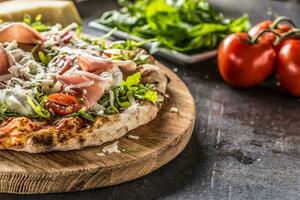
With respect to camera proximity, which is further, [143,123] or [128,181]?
[143,123]

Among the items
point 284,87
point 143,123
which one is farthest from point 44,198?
point 284,87

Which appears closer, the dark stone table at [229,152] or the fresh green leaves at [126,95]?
the dark stone table at [229,152]

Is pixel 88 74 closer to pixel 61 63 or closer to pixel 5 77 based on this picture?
pixel 61 63

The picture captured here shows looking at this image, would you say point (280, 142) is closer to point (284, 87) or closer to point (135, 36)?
point (284, 87)

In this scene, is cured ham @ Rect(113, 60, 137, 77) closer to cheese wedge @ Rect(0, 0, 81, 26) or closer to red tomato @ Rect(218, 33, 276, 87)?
red tomato @ Rect(218, 33, 276, 87)

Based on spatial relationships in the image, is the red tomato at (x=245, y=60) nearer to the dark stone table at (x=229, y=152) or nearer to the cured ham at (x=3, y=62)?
the dark stone table at (x=229, y=152)

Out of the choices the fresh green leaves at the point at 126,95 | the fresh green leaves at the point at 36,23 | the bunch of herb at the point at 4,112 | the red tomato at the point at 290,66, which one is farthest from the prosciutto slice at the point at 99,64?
the red tomato at the point at 290,66
